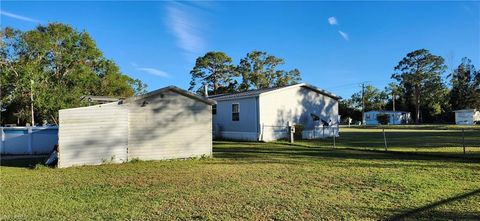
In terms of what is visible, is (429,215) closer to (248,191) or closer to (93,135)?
(248,191)

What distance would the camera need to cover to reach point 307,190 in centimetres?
750

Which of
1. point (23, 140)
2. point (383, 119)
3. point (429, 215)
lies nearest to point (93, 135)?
point (23, 140)

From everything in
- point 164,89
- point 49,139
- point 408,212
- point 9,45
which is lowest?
point 408,212

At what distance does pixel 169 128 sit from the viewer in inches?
519

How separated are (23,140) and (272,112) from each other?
1250 cm

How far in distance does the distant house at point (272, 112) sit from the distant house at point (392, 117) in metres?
44.4

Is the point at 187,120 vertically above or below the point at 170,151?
above

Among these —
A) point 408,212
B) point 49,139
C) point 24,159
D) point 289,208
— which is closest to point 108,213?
point 289,208

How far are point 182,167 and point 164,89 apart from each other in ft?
10.3

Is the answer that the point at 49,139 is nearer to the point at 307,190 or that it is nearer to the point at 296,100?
the point at 307,190

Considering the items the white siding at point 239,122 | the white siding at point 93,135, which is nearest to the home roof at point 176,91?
the white siding at point 93,135

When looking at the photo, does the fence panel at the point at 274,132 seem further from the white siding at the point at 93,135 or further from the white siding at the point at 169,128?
the white siding at the point at 93,135

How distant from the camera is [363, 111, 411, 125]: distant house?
6594 cm

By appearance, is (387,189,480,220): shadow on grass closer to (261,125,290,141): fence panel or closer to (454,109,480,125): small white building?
(261,125,290,141): fence panel
